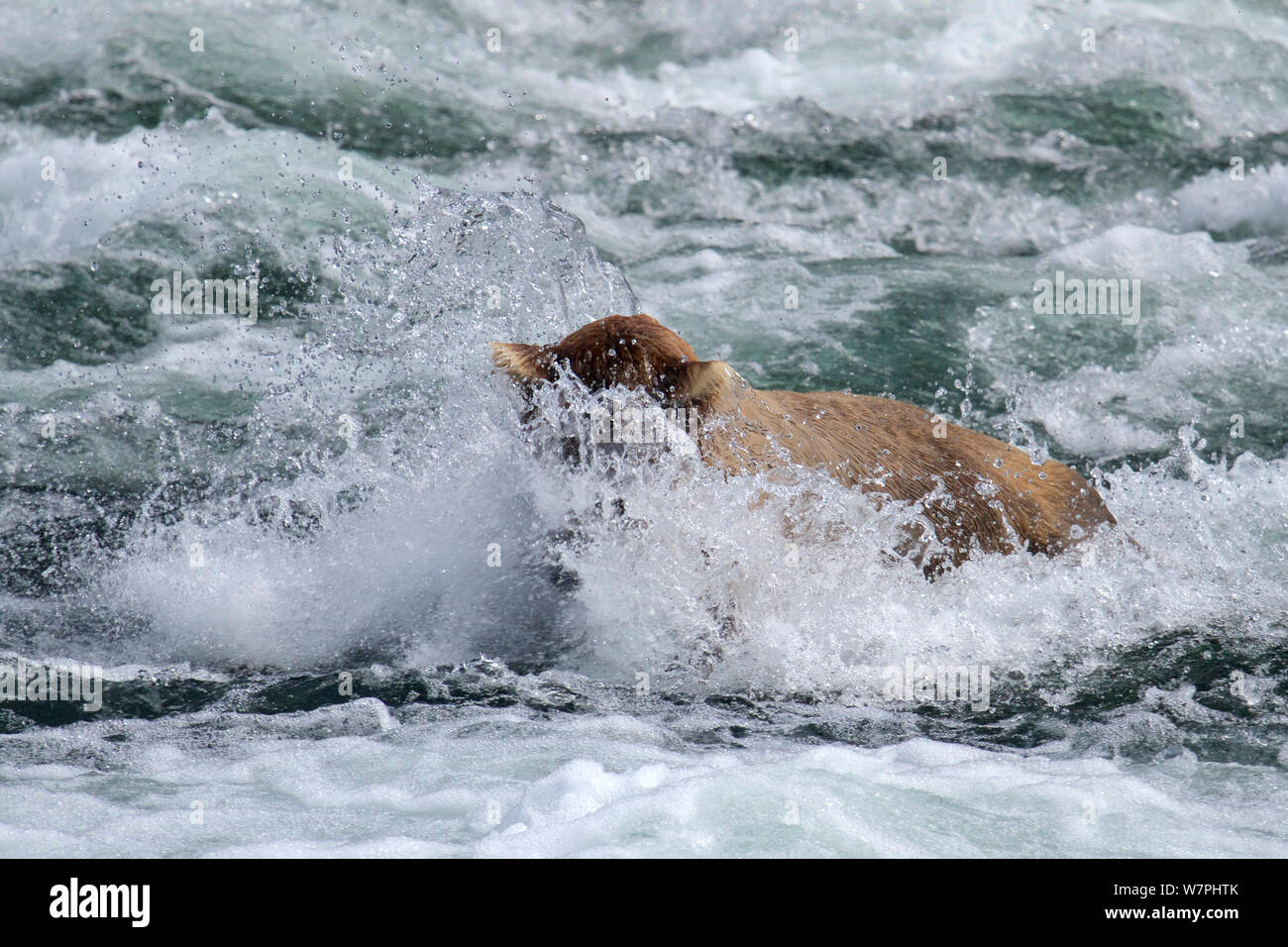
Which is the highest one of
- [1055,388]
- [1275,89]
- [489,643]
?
[1275,89]

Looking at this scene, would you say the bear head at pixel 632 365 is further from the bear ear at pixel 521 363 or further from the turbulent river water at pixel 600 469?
the turbulent river water at pixel 600 469

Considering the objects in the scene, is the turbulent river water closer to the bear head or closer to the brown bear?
the brown bear

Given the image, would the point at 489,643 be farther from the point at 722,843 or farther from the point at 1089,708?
the point at 1089,708

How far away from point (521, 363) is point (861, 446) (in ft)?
5.01

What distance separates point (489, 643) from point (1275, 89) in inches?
398

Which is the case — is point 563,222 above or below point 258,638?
above

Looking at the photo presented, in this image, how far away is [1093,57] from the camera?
1290 cm

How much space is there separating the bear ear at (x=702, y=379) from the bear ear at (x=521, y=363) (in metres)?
0.51

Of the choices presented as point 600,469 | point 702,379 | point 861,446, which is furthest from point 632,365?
point 861,446

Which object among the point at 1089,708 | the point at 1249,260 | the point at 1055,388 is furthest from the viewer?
the point at 1249,260

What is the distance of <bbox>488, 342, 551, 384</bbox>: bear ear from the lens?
16.3 feet

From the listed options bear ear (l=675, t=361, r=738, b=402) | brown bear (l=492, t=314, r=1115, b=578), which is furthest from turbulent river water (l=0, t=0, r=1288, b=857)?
bear ear (l=675, t=361, r=738, b=402)
